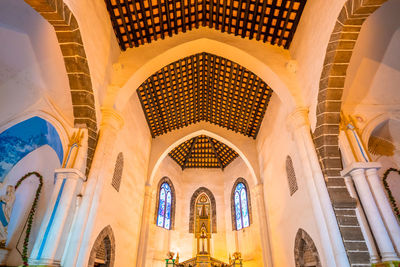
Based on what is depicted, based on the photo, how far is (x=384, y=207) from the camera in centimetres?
473

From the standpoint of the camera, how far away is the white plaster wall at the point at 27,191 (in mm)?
7035

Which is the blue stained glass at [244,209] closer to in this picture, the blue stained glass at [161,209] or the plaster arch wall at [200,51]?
the blue stained glass at [161,209]

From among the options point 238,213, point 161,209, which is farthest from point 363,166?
point 161,209

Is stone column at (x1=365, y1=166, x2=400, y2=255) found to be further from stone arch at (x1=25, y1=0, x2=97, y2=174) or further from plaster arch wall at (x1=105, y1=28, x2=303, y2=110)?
stone arch at (x1=25, y1=0, x2=97, y2=174)

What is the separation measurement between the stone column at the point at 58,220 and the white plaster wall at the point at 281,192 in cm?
572

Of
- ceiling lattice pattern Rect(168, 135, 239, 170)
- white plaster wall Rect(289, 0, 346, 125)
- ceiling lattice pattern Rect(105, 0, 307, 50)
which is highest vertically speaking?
ceiling lattice pattern Rect(105, 0, 307, 50)

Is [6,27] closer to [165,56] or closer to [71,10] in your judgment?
[71,10]

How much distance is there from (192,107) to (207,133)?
5.45 feet

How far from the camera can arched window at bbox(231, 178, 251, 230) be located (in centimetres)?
1221

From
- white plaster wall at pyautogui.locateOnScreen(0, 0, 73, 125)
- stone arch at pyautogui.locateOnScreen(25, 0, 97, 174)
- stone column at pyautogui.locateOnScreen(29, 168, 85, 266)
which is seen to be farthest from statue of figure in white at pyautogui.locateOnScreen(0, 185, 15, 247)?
stone arch at pyautogui.locateOnScreen(25, 0, 97, 174)

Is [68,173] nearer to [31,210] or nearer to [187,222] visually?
[31,210]

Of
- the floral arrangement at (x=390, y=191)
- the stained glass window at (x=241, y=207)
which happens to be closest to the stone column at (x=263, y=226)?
the stained glass window at (x=241, y=207)

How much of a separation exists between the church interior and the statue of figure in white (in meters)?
0.04

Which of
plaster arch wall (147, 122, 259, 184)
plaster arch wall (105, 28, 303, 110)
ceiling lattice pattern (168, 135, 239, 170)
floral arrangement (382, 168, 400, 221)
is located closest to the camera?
floral arrangement (382, 168, 400, 221)
